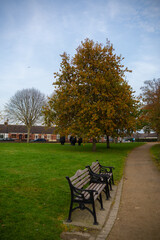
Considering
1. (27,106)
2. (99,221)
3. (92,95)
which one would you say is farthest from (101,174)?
(27,106)

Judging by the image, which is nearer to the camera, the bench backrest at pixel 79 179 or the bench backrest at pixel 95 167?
the bench backrest at pixel 79 179

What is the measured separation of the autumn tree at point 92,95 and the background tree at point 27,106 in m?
27.9

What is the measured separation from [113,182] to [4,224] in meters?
5.46

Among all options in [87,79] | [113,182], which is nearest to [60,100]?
[87,79]

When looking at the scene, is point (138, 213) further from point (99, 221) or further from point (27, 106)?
point (27, 106)

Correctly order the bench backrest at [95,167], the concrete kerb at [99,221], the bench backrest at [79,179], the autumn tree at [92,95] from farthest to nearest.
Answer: the autumn tree at [92,95] → the bench backrest at [95,167] → the bench backrest at [79,179] → the concrete kerb at [99,221]

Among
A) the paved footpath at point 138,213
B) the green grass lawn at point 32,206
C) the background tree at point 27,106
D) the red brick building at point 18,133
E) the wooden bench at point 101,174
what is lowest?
the paved footpath at point 138,213

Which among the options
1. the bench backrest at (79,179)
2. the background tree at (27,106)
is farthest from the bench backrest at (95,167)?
the background tree at (27,106)

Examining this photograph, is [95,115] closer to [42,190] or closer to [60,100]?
[60,100]

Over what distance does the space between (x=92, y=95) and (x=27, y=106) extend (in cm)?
3263

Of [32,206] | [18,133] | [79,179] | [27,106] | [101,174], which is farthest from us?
[18,133]

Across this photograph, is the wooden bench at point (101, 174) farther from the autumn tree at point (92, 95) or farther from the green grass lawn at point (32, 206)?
the autumn tree at point (92, 95)

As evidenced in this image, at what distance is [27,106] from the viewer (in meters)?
52.3

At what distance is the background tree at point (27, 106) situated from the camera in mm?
52062
